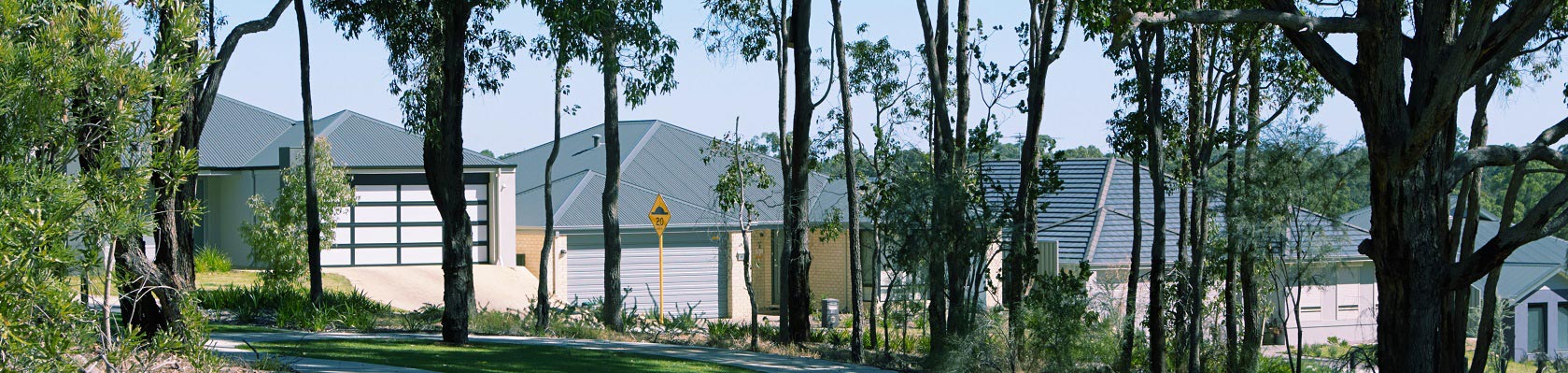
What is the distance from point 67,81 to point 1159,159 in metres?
14.0

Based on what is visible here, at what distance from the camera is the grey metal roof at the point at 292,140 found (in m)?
30.6

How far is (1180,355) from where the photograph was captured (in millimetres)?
18797

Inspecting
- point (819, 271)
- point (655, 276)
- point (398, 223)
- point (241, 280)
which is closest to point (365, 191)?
point (398, 223)

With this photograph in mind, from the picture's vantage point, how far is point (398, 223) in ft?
102

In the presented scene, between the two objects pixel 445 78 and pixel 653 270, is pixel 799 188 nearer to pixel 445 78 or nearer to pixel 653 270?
pixel 445 78

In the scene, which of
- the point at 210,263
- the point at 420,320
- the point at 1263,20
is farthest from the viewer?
the point at 210,263

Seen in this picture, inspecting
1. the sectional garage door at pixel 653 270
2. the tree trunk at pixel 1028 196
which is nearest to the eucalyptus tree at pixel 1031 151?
the tree trunk at pixel 1028 196

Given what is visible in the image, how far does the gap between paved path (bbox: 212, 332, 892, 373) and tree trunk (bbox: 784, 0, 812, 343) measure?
210 centimetres

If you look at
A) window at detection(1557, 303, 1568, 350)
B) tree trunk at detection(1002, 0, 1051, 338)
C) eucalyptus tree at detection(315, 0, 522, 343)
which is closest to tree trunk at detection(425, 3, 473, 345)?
eucalyptus tree at detection(315, 0, 522, 343)

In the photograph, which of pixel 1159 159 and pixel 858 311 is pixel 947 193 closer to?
pixel 858 311

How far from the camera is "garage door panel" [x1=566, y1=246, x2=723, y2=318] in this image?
1240 inches

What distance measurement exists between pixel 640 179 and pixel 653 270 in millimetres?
3172

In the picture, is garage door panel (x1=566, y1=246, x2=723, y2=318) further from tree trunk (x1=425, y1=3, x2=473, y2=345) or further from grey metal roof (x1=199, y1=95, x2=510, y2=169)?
tree trunk (x1=425, y1=3, x2=473, y2=345)

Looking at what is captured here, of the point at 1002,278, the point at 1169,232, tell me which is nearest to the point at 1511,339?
the point at 1169,232
